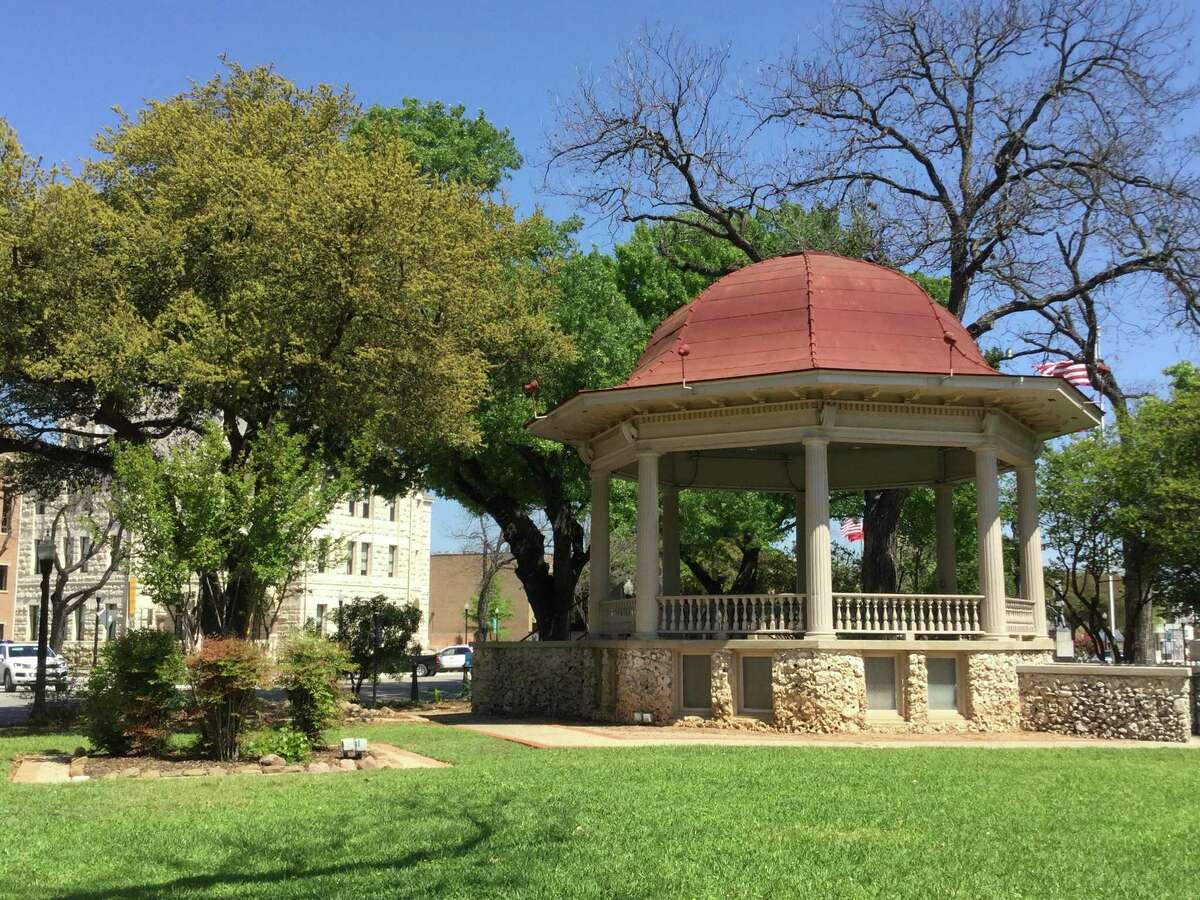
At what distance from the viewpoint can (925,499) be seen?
3853 centimetres

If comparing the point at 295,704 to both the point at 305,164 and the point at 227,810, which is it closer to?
the point at 227,810

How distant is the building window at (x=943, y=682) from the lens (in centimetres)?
1916

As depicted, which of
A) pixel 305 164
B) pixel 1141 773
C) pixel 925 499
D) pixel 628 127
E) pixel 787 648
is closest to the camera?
pixel 1141 773

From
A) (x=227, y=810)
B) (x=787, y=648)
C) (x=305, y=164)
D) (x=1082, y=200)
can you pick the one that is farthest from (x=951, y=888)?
(x=1082, y=200)

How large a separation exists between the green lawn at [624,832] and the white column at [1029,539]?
7.75 m

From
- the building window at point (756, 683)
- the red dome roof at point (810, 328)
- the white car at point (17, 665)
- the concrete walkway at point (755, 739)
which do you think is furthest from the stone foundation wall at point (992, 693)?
the white car at point (17, 665)

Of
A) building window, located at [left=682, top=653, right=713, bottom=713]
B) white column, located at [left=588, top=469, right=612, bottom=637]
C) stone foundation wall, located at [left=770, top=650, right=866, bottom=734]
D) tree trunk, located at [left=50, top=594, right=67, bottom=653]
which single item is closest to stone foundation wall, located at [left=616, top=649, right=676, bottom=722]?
building window, located at [left=682, top=653, right=713, bottom=713]

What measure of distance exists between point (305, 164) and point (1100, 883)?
17.5 meters

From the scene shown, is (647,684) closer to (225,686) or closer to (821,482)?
(821,482)

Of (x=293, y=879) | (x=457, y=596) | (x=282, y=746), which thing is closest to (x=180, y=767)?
(x=282, y=746)

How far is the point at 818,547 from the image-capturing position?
62.8 feet

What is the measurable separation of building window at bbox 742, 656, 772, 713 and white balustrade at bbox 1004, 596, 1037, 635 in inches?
175

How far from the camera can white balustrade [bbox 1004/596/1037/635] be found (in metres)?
20.6

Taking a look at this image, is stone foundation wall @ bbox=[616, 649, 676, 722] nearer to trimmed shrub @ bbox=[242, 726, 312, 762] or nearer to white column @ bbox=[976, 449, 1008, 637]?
white column @ bbox=[976, 449, 1008, 637]
